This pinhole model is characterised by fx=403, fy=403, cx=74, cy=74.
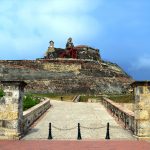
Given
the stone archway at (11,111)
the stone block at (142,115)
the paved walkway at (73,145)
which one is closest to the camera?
the paved walkway at (73,145)

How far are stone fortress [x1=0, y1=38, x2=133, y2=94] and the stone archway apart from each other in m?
46.6

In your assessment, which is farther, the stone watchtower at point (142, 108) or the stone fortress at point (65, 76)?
the stone fortress at point (65, 76)

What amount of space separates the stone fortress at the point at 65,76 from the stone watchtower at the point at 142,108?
47.1 m

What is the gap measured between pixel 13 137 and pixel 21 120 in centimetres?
107

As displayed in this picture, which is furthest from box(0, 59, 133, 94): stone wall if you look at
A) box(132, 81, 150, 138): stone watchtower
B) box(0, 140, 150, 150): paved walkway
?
box(0, 140, 150, 150): paved walkway

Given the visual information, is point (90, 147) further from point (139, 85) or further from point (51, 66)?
point (51, 66)

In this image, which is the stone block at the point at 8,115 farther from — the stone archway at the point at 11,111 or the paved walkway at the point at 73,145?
the paved walkway at the point at 73,145

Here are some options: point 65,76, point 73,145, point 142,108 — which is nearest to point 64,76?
point 65,76

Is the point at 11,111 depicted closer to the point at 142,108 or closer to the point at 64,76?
the point at 142,108

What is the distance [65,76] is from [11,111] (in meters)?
53.3

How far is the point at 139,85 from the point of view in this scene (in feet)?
48.3

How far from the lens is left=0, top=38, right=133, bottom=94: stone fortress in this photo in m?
64.1

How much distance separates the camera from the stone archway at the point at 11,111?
14219 millimetres

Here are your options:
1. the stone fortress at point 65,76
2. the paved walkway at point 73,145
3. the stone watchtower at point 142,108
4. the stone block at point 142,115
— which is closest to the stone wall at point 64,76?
the stone fortress at point 65,76
